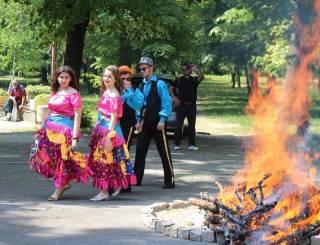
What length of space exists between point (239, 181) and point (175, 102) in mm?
8511

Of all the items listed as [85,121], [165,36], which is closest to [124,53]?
[165,36]

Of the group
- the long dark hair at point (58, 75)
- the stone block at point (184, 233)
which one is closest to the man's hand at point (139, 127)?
the long dark hair at point (58, 75)

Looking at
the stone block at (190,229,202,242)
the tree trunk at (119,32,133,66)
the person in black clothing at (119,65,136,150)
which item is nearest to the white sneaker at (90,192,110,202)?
the person in black clothing at (119,65,136,150)

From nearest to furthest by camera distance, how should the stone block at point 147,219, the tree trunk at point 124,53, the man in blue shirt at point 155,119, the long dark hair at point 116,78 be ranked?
the stone block at point 147,219 < the long dark hair at point 116,78 < the man in blue shirt at point 155,119 < the tree trunk at point 124,53

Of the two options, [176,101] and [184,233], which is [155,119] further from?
[176,101]

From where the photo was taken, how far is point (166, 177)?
10.4 metres

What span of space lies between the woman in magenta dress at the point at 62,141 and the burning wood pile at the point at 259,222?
108 inches

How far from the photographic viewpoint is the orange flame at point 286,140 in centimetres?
678

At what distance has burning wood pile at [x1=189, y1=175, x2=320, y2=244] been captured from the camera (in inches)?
249

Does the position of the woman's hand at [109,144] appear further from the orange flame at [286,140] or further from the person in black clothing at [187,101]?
the person in black clothing at [187,101]

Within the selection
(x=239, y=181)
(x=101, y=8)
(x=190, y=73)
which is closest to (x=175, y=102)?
(x=190, y=73)

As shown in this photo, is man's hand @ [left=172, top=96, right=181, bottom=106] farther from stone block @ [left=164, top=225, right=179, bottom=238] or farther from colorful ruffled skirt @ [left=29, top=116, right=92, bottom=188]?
stone block @ [left=164, top=225, right=179, bottom=238]

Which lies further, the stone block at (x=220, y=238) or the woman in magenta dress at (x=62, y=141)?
the woman in magenta dress at (x=62, y=141)

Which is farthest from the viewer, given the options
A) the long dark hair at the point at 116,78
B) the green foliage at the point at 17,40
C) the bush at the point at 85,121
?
the green foliage at the point at 17,40
